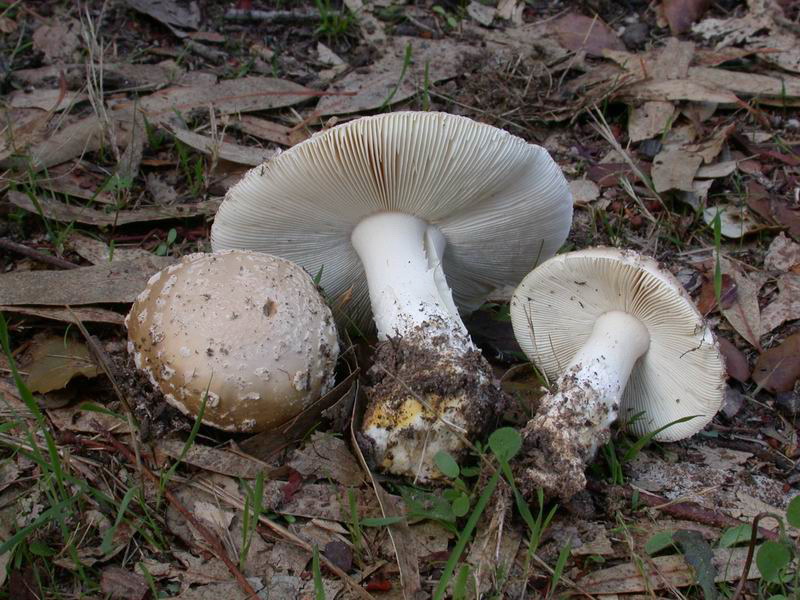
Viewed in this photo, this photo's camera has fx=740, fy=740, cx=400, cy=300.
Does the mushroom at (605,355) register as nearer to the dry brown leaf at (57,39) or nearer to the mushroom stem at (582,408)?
the mushroom stem at (582,408)

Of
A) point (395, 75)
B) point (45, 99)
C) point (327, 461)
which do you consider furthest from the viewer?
point (395, 75)

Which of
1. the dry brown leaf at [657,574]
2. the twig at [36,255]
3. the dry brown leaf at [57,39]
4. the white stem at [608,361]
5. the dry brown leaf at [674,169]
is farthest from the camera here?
the dry brown leaf at [57,39]

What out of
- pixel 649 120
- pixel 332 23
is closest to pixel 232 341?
pixel 649 120

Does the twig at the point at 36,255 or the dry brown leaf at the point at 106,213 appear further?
the dry brown leaf at the point at 106,213

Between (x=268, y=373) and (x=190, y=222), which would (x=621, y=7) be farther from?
(x=268, y=373)

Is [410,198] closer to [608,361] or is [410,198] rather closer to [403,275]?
[403,275]

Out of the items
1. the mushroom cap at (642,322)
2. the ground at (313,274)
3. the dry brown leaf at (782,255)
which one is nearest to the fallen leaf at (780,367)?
the ground at (313,274)

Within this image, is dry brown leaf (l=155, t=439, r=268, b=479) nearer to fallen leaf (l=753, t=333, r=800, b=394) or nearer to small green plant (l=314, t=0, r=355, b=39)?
fallen leaf (l=753, t=333, r=800, b=394)
